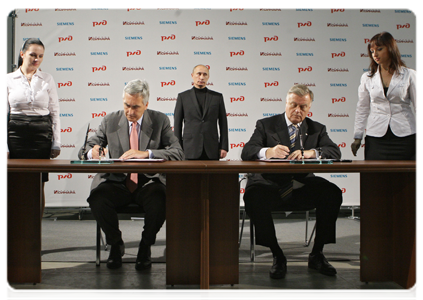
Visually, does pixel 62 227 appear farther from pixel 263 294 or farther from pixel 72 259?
Result: pixel 263 294

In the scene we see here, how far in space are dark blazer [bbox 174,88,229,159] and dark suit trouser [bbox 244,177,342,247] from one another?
1654 mm

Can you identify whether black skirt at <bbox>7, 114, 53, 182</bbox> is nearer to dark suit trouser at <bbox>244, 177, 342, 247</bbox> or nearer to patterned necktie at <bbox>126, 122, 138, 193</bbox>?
patterned necktie at <bbox>126, 122, 138, 193</bbox>

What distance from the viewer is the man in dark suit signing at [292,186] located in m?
2.20

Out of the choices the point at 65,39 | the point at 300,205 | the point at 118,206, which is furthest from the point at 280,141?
the point at 65,39

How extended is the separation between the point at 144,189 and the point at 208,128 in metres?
1.73

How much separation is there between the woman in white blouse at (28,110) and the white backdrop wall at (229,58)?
1.69 metres

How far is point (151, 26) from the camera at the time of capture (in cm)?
464

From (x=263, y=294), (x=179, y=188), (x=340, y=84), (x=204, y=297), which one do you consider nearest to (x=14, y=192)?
(x=179, y=188)

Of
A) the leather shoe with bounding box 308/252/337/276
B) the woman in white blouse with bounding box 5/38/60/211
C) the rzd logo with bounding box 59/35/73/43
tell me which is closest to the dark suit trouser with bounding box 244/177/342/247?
the leather shoe with bounding box 308/252/337/276

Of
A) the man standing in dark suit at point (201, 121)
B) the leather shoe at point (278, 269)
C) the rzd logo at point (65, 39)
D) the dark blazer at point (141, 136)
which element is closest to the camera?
the leather shoe at point (278, 269)

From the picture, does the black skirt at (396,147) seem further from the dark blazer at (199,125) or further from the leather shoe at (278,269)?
the dark blazer at (199,125)

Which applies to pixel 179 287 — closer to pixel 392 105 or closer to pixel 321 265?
pixel 321 265

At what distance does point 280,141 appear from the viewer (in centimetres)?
251

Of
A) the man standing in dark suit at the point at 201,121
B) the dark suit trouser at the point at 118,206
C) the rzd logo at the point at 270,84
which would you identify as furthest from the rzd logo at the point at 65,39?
the dark suit trouser at the point at 118,206
